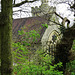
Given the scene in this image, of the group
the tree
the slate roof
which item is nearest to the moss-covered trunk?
the tree

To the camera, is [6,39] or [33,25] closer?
Answer: [6,39]

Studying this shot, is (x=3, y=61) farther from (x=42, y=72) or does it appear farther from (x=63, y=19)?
(x=63, y=19)

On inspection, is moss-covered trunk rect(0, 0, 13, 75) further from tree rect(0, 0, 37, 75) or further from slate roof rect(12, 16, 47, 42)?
slate roof rect(12, 16, 47, 42)

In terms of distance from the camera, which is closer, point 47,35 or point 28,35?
point 28,35

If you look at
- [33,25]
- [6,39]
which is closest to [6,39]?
[6,39]

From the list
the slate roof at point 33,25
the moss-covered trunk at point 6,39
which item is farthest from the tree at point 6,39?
the slate roof at point 33,25

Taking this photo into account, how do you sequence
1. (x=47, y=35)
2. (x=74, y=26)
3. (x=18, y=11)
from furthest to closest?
1. (x=47, y=35)
2. (x=74, y=26)
3. (x=18, y=11)

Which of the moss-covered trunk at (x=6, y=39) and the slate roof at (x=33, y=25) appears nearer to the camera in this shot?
the moss-covered trunk at (x=6, y=39)

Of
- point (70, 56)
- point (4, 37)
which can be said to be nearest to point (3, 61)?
point (4, 37)

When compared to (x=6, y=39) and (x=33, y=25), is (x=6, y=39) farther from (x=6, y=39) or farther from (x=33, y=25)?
(x=33, y=25)

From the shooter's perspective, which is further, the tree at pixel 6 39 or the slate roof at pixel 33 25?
the slate roof at pixel 33 25

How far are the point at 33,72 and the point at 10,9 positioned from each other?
8.84ft

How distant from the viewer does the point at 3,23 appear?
3121mm

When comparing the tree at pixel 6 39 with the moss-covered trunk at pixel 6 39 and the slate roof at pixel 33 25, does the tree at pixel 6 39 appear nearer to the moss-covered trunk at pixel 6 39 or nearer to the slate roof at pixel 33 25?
the moss-covered trunk at pixel 6 39
